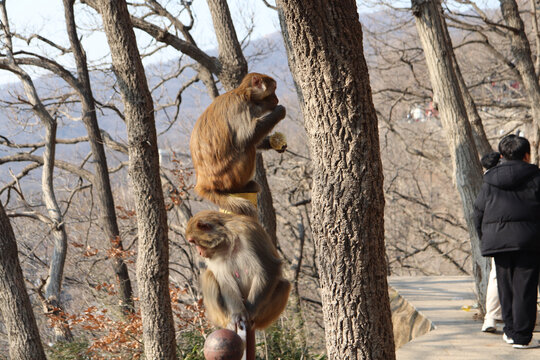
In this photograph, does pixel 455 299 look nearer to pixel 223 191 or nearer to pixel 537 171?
pixel 537 171

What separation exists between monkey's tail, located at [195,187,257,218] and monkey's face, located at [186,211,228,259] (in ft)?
1.08

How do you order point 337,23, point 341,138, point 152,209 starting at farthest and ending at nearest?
point 152,209
point 341,138
point 337,23

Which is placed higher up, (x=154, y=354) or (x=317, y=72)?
(x=317, y=72)

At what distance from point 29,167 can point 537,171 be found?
9909mm

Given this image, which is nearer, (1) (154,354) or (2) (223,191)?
(2) (223,191)

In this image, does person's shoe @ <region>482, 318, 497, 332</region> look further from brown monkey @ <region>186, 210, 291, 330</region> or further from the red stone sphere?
the red stone sphere

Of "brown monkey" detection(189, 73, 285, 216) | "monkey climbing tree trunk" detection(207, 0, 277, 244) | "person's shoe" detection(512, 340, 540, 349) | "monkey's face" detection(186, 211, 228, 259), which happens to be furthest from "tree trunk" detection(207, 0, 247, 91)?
"monkey's face" detection(186, 211, 228, 259)

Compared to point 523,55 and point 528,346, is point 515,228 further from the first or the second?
point 523,55

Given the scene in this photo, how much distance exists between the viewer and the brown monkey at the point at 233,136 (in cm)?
273

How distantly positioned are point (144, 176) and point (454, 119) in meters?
3.21

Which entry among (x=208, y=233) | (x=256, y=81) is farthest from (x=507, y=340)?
(x=208, y=233)

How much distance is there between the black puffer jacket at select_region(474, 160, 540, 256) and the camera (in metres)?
4.40

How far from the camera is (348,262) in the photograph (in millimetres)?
2301

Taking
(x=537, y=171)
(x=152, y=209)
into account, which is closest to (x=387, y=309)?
(x=537, y=171)
